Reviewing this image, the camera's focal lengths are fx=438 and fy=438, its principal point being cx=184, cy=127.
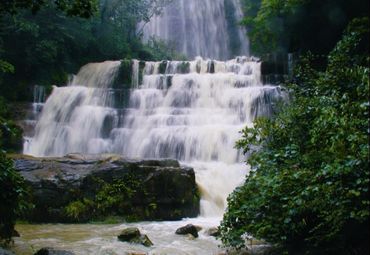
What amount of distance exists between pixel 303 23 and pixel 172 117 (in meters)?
6.47

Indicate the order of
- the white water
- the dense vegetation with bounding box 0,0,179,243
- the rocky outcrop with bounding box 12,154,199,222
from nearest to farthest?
the rocky outcrop with bounding box 12,154,199,222
the white water
the dense vegetation with bounding box 0,0,179,243

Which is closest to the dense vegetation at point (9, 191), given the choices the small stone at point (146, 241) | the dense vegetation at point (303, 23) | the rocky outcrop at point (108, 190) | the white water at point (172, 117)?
the small stone at point (146, 241)

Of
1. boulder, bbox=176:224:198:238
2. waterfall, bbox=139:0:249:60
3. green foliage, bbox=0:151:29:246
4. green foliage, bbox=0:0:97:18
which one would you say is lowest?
boulder, bbox=176:224:198:238

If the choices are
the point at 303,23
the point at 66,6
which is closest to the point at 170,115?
the point at 303,23

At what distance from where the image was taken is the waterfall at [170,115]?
15125 millimetres

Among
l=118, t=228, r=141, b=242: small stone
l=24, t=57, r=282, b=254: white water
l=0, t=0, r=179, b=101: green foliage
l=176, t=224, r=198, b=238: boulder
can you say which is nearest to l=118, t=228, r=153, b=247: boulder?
l=118, t=228, r=141, b=242: small stone

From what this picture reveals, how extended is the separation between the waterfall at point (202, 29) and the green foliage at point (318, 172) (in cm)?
2733

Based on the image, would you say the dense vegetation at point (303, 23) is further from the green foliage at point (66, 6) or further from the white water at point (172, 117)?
the green foliage at point (66, 6)

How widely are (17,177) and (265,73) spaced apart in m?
15.2

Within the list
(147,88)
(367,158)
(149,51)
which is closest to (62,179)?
(367,158)

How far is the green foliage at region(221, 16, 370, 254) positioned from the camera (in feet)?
15.0

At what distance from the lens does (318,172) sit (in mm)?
4910

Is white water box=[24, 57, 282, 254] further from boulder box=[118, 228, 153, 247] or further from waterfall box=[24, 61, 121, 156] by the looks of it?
boulder box=[118, 228, 153, 247]

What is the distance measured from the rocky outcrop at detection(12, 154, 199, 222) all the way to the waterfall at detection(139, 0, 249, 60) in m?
23.9
